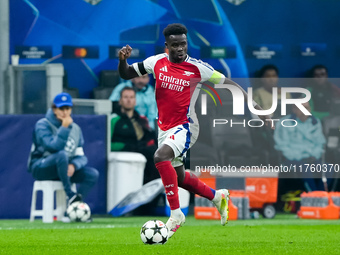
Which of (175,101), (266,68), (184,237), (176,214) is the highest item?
(266,68)

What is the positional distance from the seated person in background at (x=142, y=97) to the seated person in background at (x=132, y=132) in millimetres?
190

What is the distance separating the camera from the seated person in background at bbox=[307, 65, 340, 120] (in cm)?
1593

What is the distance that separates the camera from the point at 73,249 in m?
8.07

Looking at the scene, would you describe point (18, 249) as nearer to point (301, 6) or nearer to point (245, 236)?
point (245, 236)

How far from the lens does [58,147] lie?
42.0 feet

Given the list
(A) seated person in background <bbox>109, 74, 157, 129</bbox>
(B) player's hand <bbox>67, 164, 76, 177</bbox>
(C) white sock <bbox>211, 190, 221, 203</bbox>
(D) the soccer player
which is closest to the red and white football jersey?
(D) the soccer player

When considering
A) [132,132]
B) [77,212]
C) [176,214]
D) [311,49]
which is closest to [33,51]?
[132,132]

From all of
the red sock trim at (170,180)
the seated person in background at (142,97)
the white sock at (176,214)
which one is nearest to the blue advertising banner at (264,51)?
the seated person in background at (142,97)

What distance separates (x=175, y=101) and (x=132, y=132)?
235 inches

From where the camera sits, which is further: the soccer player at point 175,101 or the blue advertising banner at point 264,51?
the blue advertising banner at point 264,51

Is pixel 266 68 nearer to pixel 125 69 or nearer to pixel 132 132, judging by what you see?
pixel 132 132

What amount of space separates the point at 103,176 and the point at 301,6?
5.03m

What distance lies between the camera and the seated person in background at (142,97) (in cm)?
1512

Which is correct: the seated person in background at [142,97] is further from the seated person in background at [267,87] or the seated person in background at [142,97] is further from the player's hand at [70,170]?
the player's hand at [70,170]
